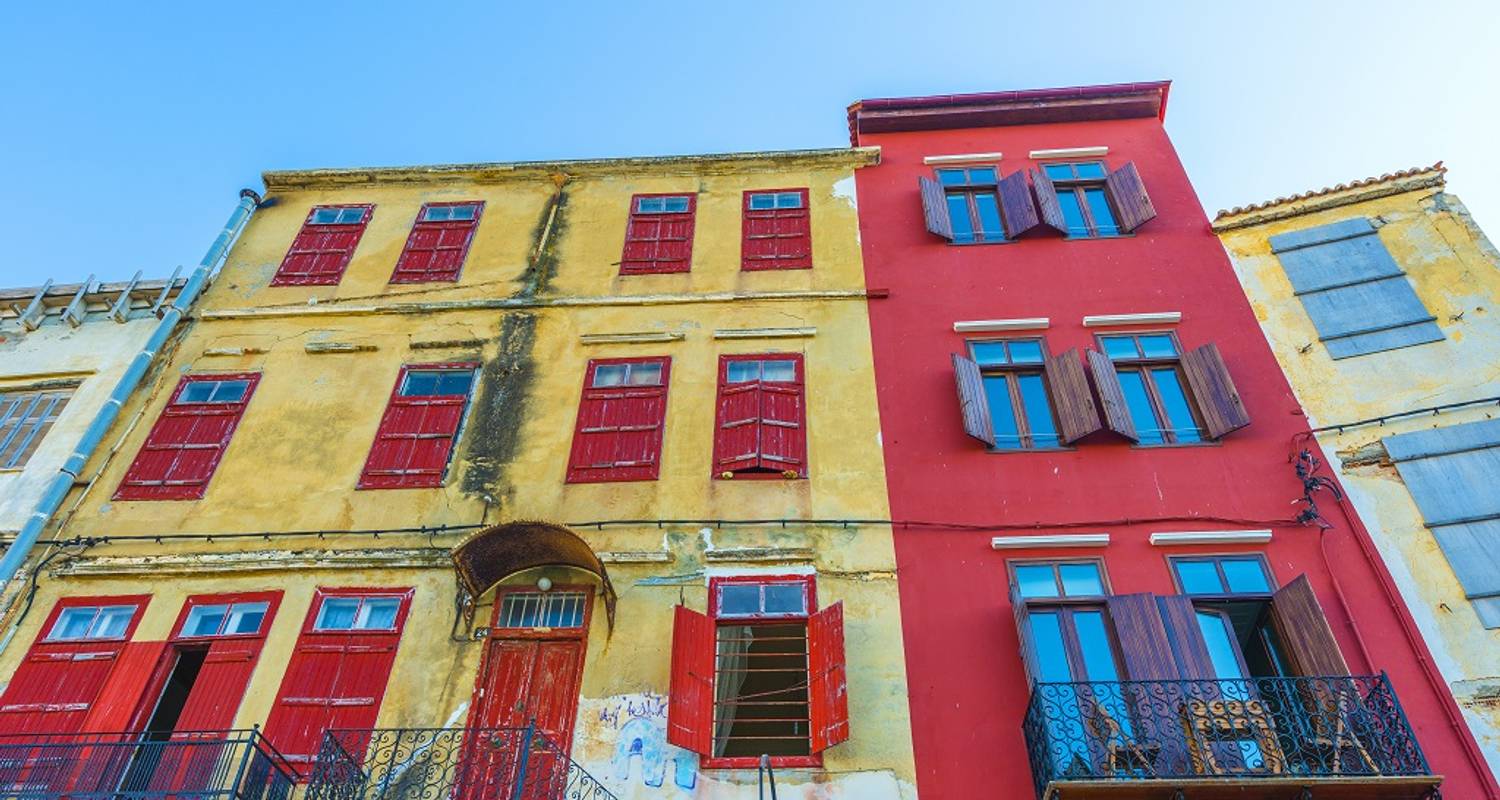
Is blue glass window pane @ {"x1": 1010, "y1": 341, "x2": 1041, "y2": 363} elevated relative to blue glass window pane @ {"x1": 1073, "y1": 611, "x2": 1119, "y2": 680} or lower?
elevated

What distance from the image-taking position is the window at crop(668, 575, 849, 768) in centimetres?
1006

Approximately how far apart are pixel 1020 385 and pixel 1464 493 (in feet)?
15.1

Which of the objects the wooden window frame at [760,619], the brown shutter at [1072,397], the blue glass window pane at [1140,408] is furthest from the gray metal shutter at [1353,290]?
the wooden window frame at [760,619]


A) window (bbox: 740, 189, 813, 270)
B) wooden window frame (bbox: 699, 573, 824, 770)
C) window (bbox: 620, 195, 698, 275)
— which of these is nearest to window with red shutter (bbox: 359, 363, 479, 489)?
window (bbox: 620, 195, 698, 275)

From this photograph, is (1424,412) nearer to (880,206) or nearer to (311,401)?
(880,206)

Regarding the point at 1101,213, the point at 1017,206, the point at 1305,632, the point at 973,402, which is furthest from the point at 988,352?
the point at 1305,632

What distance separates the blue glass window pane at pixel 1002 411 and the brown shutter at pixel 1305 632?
10.5 feet

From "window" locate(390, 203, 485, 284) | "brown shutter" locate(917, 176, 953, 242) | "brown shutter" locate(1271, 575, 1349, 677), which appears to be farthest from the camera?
"window" locate(390, 203, 485, 284)

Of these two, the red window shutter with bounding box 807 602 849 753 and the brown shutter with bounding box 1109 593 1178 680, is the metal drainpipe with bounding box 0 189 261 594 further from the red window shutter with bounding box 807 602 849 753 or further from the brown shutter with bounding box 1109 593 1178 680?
the brown shutter with bounding box 1109 593 1178 680

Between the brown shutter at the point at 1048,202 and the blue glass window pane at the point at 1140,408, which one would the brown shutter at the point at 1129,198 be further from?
the blue glass window pane at the point at 1140,408

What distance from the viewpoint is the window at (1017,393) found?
1255 cm

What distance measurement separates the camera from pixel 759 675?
36.4ft

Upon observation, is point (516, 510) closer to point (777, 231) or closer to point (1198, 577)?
point (777, 231)

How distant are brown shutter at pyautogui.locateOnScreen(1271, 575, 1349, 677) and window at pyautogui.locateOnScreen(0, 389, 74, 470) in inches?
554
